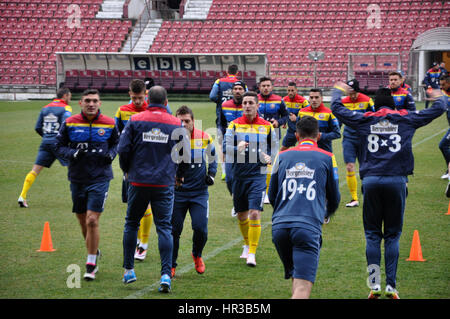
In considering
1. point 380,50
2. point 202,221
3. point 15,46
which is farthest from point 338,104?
point 15,46

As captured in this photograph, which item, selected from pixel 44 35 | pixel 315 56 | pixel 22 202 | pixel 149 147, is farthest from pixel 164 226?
pixel 44 35

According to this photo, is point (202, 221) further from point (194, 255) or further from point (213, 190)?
point (213, 190)

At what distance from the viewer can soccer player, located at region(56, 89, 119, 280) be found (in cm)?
673

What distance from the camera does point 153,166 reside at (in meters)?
6.18

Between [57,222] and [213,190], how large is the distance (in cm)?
374

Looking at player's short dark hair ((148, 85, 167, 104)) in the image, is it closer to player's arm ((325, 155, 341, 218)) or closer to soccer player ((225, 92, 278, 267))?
soccer player ((225, 92, 278, 267))

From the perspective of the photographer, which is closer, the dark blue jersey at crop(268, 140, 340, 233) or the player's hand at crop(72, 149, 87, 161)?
the dark blue jersey at crop(268, 140, 340, 233)

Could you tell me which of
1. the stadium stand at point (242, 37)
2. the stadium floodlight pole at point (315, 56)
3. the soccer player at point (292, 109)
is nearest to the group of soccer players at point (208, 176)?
the soccer player at point (292, 109)

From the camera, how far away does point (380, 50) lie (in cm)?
3353

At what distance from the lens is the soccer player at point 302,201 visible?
16.5 feet

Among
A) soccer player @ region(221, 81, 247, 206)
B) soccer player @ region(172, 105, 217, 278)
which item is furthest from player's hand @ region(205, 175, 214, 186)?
soccer player @ region(221, 81, 247, 206)

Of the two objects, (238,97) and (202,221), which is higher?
(238,97)

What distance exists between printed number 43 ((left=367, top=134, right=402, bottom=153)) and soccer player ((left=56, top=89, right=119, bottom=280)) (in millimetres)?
2863

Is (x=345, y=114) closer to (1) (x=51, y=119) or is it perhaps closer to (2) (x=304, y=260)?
(2) (x=304, y=260)
